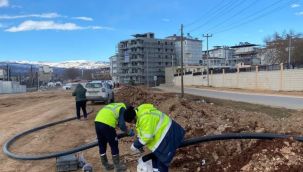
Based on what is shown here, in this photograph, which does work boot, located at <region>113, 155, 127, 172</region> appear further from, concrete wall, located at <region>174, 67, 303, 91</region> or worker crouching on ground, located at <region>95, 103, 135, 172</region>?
concrete wall, located at <region>174, 67, 303, 91</region>

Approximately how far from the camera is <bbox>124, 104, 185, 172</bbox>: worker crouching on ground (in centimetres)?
699

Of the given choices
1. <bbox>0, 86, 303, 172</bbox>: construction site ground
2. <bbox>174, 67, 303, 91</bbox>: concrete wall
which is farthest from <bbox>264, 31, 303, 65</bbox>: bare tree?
<bbox>0, 86, 303, 172</bbox>: construction site ground

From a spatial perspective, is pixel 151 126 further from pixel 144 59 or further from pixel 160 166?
pixel 144 59

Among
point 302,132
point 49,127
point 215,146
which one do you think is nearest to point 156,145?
point 215,146

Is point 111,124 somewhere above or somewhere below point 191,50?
below

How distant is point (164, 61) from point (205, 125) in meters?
146

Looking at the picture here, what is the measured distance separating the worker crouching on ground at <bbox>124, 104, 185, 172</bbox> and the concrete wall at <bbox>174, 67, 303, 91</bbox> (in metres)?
41.9

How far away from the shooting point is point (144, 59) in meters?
153

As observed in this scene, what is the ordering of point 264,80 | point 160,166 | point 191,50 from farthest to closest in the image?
point 191,50 → point 264,80 → point 160,166

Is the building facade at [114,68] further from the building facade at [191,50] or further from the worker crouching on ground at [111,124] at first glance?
the worker crouching on ground at [111,124]

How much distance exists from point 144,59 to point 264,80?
100310 mm

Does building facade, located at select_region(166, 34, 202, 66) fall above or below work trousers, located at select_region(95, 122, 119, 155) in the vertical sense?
above

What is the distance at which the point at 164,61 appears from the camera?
15725cm

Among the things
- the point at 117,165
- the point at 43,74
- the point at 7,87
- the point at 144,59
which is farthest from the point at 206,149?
the point at 43,74
